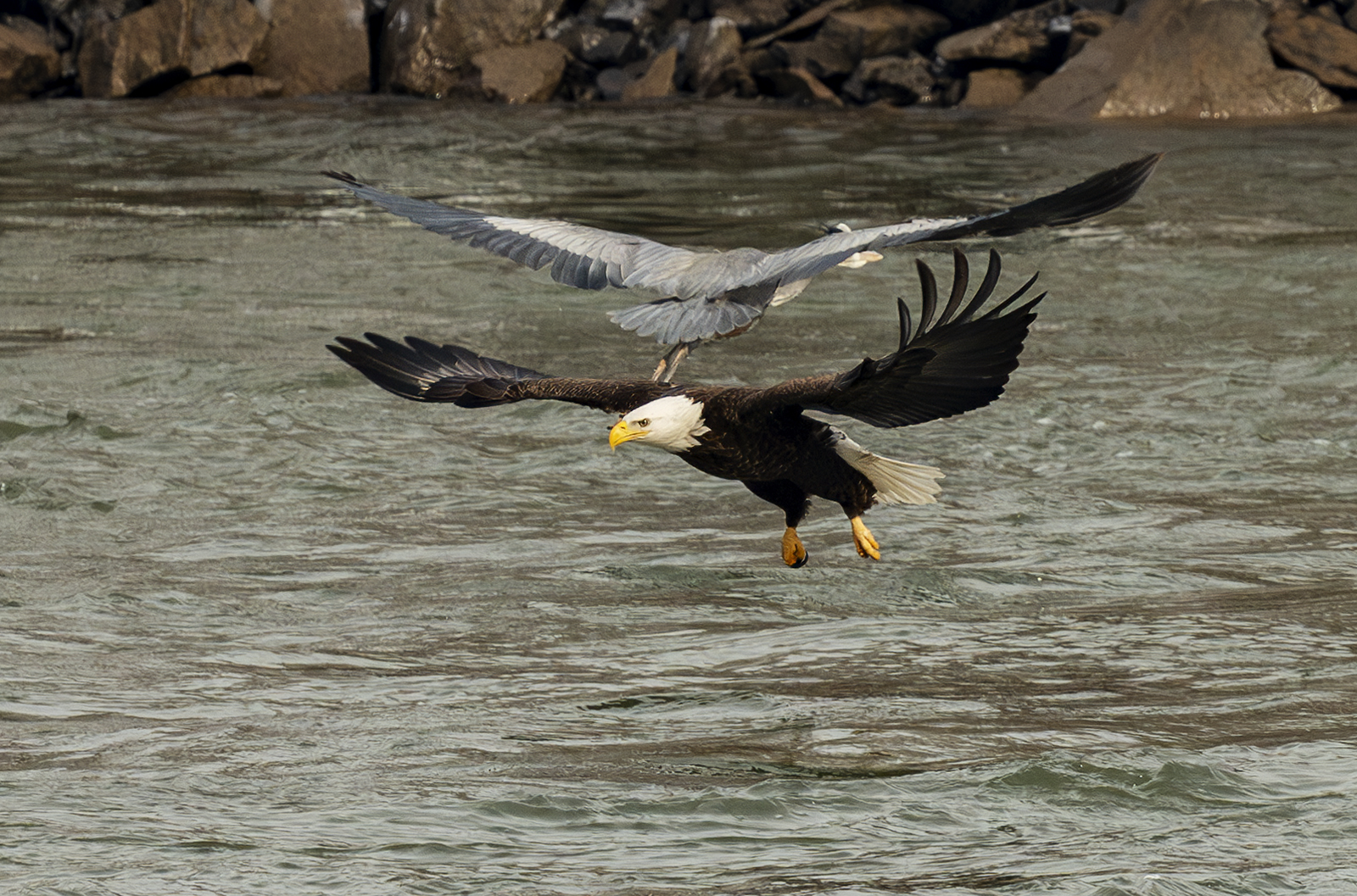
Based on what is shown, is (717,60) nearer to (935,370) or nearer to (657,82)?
(657,82)

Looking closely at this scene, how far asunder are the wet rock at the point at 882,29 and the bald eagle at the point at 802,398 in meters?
15.1

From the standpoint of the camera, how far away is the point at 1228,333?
11.9 meters

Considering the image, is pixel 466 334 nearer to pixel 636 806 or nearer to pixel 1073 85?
pixel 636 806

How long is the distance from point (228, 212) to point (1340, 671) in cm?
1134

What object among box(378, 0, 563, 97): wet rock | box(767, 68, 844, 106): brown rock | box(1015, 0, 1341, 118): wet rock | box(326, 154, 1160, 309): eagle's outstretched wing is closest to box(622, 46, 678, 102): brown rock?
box(767, 68, 844, 106): brown rock

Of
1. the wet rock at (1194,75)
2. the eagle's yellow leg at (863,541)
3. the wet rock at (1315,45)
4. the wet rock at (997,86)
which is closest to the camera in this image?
the eagle's yellow leg at (863,541)

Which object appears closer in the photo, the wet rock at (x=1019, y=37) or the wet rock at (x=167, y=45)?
the wet rock at (x=1019, y=37)

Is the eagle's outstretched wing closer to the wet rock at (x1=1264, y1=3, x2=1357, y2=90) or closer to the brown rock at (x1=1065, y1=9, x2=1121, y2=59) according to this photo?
the brown rock at (x1=1065, y1=9, x2=1121, y2=59)

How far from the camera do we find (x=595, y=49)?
888 inches

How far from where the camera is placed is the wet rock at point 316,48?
72.6 feet

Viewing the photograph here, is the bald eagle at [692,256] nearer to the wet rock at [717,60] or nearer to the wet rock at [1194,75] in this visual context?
the wet rock at [1194,75]

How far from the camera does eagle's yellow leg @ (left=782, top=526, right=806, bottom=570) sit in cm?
672

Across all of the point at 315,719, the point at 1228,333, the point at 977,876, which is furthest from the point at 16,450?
the point at 1228,333

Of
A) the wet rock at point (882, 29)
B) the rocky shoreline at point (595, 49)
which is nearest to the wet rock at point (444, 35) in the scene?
the rocky shoreline at point (595, 49)
